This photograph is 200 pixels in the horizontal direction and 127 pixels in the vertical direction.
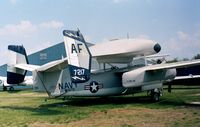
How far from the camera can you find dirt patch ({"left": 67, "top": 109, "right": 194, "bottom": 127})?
13052 mm

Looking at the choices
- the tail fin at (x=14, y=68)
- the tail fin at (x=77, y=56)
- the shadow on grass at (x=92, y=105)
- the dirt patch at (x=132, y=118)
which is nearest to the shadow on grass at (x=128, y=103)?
the shadow on grass at (x=92, y=105)

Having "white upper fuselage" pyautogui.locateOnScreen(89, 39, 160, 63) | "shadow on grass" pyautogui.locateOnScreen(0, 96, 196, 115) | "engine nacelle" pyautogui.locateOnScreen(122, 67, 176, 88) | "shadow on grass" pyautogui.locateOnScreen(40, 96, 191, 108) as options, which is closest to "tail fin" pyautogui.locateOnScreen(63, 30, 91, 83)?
"shadow on grass" pyautogui.locateOnScreen(0, 96, 196, 115)

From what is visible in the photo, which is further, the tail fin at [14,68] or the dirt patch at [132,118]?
the tail fin at [14,68]

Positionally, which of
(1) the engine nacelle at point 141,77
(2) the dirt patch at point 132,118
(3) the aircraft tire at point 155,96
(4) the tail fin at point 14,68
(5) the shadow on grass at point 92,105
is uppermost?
(4) the tail fin at point 14,68

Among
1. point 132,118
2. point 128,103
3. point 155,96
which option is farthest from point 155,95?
point 132,118

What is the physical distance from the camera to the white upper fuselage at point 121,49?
64.5 ft

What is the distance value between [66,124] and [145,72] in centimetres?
780

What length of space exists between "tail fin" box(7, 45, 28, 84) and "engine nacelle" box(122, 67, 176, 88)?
8.11 metres

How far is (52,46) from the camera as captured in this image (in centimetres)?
5522

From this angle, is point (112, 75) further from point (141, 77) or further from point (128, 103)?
point (141, 77)

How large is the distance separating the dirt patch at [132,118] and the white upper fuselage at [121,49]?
3.87 meters

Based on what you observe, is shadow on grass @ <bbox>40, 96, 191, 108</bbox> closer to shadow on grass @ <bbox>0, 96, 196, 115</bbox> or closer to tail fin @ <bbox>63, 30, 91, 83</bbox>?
shadow on grass @ <bbox>0, 96, 196, 115</bbox>

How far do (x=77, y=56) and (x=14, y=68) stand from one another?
27.9 feet

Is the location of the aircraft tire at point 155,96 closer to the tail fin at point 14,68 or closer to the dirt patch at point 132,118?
the dirt patch at point 132,118
